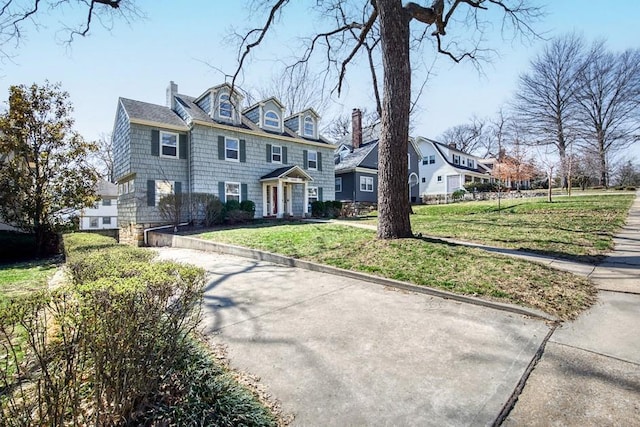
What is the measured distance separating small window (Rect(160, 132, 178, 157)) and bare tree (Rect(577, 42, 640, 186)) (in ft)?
128

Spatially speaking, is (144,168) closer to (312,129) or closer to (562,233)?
(312,129)

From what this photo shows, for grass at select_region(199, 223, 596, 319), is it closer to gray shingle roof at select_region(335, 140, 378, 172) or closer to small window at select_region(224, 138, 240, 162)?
small window at select_region(224, 138, 240, 162)

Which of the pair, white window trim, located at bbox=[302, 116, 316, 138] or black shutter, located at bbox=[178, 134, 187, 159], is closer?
black shutter, located at bbox=[178, 134, 187, 159]

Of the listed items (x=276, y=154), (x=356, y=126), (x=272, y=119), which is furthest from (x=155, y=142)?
(x=356, y=126)

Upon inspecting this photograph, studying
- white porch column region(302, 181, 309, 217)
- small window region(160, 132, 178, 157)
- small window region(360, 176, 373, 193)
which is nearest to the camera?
small window region(160, 132, 178, 157)

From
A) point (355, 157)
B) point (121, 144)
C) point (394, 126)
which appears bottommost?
point (394, 126)

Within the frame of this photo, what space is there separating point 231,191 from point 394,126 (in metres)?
12.6

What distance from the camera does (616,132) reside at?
32.6 metres

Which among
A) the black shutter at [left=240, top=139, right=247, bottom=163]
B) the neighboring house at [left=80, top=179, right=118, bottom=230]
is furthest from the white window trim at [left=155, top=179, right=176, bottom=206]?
the neighboring house at [left=80, top=179, right=118, bottom=230]

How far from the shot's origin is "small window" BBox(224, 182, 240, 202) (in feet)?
57.3

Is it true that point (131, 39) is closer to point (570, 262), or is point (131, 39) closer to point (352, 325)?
point (352, 325)

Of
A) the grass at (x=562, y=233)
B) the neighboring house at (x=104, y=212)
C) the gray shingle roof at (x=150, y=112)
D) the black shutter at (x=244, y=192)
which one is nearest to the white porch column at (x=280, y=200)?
the black shutter at (x=244, y=192)

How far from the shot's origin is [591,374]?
2.53m

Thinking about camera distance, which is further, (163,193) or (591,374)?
(163,193)
